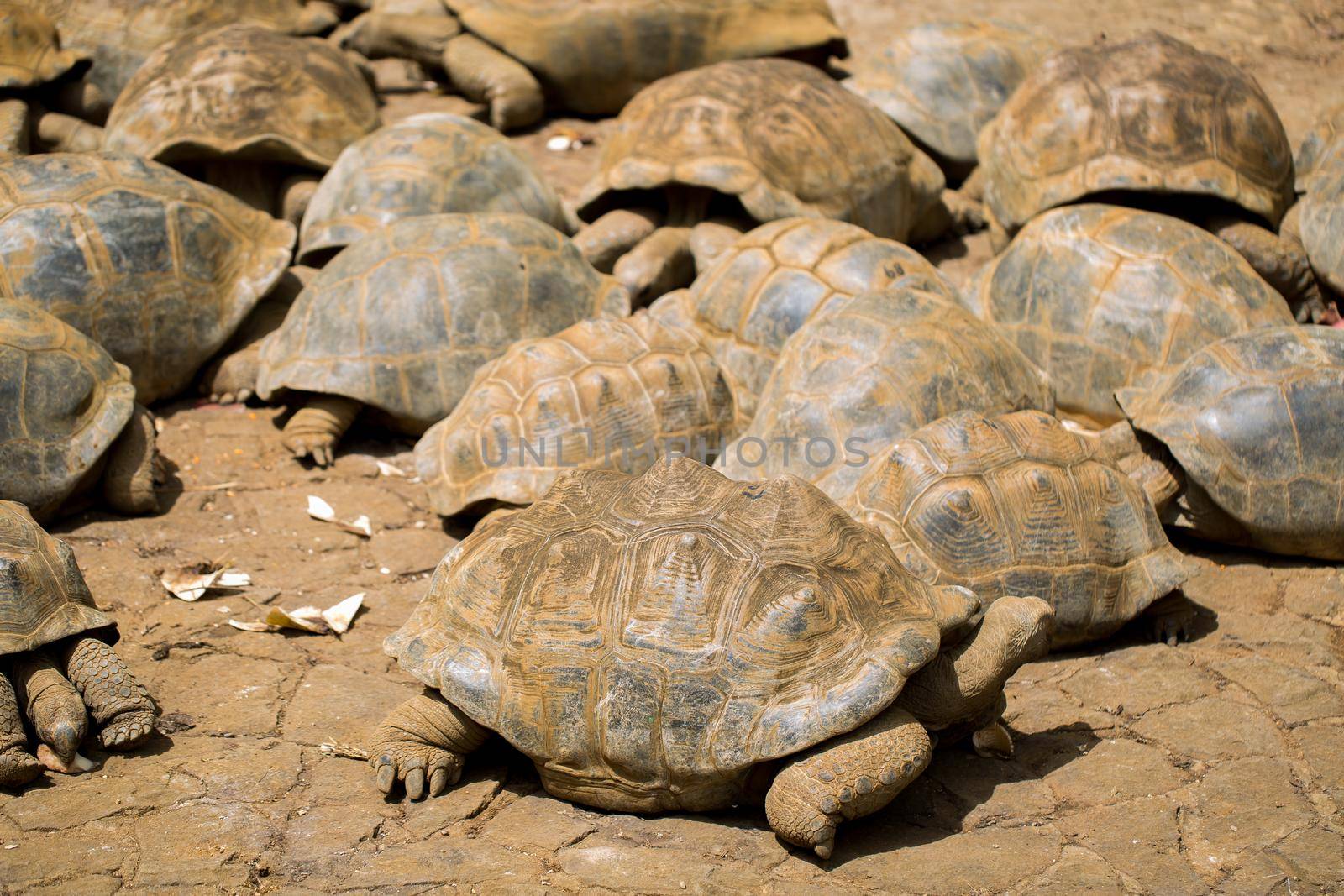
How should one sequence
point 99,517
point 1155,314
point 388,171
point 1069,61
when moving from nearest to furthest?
point 99,517, point 1155,314, point 388,171, point 1069,61

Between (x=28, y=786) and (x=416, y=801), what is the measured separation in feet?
3.53

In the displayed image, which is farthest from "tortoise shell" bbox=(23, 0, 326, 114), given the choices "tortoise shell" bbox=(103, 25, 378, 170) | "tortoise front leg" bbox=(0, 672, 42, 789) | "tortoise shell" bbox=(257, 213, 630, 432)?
"tortoise front leg" bbox=(0, 672, 42, 789)

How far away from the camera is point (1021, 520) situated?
419cm

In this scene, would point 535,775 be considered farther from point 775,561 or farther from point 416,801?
point 775,561

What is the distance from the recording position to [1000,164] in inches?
292

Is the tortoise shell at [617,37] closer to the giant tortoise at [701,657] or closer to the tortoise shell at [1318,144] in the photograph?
the tortoise shell at [1318,144]

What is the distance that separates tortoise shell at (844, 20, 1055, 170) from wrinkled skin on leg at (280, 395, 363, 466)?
4.45 meters

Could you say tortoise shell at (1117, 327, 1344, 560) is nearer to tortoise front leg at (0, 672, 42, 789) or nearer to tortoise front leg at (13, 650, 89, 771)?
tortoise front leg at (13, 650, 89, 771)

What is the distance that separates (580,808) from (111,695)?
1415 mm

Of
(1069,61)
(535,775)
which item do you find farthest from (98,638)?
(1069,61)

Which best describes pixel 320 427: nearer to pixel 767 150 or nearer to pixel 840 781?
pixel 767 150

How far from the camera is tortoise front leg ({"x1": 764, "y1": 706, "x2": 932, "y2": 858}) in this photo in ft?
10.4

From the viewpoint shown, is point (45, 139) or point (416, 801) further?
point (45, 139)

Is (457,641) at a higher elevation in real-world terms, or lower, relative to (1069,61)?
lower
